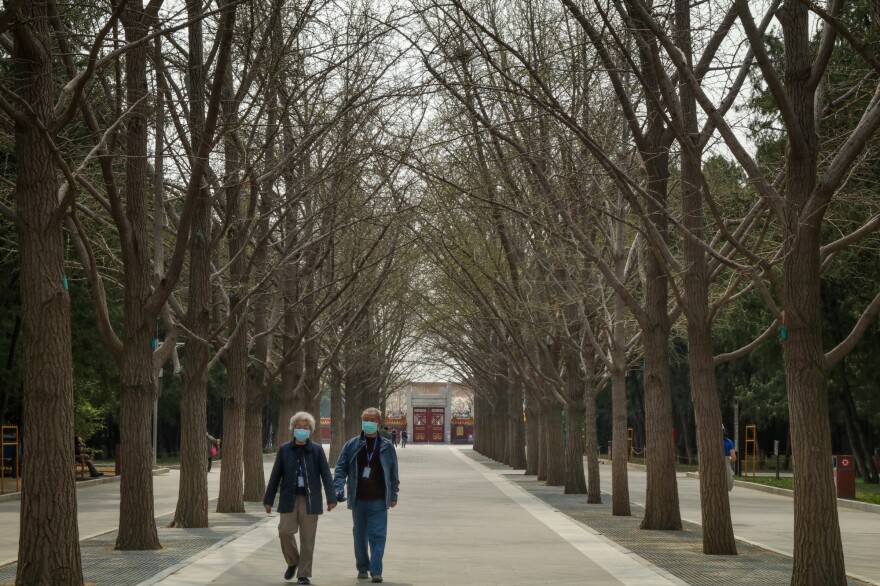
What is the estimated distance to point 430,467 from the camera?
54.2 m

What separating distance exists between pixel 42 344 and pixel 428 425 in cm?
10305

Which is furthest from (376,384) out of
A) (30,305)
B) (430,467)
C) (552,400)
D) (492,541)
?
(30,305)

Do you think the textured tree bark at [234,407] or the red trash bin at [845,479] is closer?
the textured tree bark at [234,407]

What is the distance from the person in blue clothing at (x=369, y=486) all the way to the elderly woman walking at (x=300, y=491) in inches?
8.9

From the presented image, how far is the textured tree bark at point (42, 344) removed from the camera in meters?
11.2

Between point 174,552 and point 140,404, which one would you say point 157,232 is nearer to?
point 140,404

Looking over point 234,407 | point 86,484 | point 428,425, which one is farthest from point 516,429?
point 428,425

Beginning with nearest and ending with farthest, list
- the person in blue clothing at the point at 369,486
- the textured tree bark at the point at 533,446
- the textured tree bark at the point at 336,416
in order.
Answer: the person in blue clothing at the point at 369,486
the textured tree bark at the point at 533,446
the textured tree bark at the point at 336,416

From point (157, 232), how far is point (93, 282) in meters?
2.54

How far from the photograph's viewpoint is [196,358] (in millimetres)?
19984

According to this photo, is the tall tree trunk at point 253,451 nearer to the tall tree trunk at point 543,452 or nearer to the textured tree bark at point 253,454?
the textured tree bark at point 253,454

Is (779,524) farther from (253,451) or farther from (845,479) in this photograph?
(253,451)

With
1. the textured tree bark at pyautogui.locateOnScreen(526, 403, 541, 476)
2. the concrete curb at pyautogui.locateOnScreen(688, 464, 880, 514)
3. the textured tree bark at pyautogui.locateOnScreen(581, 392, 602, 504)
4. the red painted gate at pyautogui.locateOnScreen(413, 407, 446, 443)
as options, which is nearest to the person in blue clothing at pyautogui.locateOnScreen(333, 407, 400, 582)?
the textured tree bark at pyautogui.locateOnScreen(581, 392, 602, 504)

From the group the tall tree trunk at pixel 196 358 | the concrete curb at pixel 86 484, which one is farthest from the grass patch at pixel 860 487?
the concrete curb at pixel 86 484
